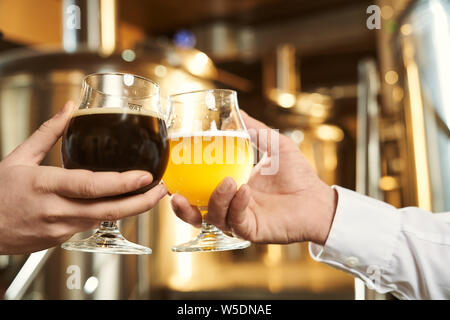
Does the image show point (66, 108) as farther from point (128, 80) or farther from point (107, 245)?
point (107, 245)

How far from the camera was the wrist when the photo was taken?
964mm

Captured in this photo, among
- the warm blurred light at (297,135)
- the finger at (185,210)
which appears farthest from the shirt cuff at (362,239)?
the warm blurred light at (297,135)

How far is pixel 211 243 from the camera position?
78 centimetres

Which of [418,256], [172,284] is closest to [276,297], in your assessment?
[172,284]

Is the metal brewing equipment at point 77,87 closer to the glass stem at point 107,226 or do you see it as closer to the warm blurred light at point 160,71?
Answer: the warm blurred light at point 160,71

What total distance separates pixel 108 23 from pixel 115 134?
4.36 ft

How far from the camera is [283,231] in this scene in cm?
92

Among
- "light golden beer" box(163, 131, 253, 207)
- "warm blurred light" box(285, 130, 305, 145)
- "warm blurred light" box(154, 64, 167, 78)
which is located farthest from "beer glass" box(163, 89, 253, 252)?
"warm blurred light" box(285, 130, 305, 145)

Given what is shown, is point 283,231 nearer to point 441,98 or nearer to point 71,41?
point 441,98

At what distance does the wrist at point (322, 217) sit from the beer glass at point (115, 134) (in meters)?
0.39

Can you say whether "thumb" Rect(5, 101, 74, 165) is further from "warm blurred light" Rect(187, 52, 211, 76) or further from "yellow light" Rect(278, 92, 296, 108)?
"yellow light" Rect(278, 92, 296, 108)

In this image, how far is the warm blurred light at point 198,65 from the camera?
1894 mm

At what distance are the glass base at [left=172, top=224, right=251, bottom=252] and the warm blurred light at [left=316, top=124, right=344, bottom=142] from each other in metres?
2.12
